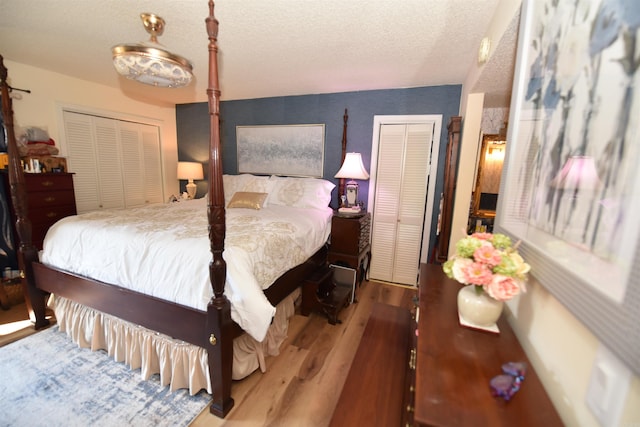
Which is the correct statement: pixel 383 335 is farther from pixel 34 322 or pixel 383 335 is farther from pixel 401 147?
pixel 34 322

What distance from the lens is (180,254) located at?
1.54 metres

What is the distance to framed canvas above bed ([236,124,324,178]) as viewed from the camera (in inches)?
134

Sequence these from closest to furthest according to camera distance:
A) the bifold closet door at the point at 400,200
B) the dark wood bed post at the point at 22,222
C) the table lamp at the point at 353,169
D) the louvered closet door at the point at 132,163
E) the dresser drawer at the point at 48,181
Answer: the dark wood bed post at the point at 22,222 → the dresser drawer at the point at 48,181 → the table lamp at the point at 353,169 → the bifold closet door at the point at 400,200 → the louvered closet door at the point at 132,163

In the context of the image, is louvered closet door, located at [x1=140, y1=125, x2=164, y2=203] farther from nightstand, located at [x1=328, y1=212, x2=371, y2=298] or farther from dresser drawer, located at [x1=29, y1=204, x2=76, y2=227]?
nightstand, located at [x1=328, y1=212, x2=371, y2=298]

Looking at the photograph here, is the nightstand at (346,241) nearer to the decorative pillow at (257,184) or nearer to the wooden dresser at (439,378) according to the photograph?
the decorative pillow at (257,184)

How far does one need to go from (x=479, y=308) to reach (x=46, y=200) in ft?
12.5

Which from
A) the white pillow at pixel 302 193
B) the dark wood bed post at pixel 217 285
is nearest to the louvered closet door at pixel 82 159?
the white pillow at pixel 302 193

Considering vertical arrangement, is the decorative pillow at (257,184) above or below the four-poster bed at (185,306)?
above

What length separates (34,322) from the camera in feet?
7.05

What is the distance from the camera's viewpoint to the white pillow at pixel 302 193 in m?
3.05

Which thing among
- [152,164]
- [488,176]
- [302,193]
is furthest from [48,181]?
[488,176]

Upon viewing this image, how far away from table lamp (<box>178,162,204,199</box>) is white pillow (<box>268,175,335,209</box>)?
156cm

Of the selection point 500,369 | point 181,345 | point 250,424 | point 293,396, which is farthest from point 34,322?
point 500,369

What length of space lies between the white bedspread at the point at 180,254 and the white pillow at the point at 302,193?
29.4 inches
